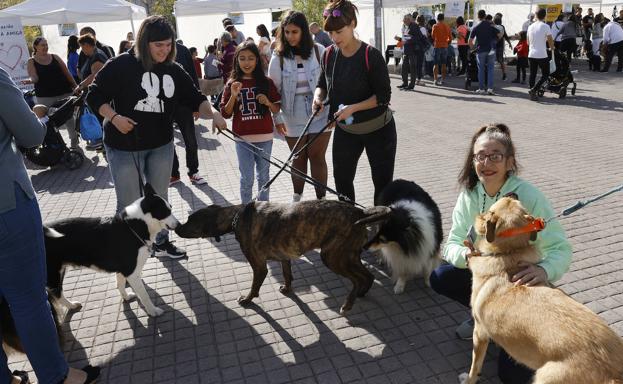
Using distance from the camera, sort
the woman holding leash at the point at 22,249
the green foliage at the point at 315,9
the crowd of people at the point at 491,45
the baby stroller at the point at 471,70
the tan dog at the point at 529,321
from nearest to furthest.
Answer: the tan dog at the point at 529,321 → the woman holding leash at the point at 22,249 → the crowd of people at the point at 491,45 → the baby stroller at the point at 471,70 → the green foliage at the point at 315,9

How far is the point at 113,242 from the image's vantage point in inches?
132

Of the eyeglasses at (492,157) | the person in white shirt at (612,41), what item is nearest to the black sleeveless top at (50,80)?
the eyeglasses at (492,157)

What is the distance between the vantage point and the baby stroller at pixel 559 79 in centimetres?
1131

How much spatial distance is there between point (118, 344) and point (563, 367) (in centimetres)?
279

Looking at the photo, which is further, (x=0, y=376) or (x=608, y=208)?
(x=608, y=208)

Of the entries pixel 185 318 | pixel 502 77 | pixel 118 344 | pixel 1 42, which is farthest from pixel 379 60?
pixel 502 77

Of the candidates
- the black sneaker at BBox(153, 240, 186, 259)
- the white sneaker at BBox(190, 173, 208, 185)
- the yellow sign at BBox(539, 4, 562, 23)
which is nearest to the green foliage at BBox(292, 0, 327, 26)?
the yellow sign at BBox(539, 4, 562, 23)

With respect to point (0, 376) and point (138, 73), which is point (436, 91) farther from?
point (0, 376)

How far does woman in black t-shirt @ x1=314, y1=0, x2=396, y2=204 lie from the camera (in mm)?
3832

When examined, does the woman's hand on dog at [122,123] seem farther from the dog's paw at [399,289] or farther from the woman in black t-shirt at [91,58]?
the woman in black t-shirt at [91,58]

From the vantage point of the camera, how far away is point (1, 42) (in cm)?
1028

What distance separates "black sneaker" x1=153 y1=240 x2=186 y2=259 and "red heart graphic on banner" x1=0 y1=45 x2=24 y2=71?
8.78 meters

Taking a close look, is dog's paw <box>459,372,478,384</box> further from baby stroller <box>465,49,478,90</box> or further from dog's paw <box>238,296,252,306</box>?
baby stroller <box>465,49,478,90</box>

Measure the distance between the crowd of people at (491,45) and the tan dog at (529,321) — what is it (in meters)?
10.5
